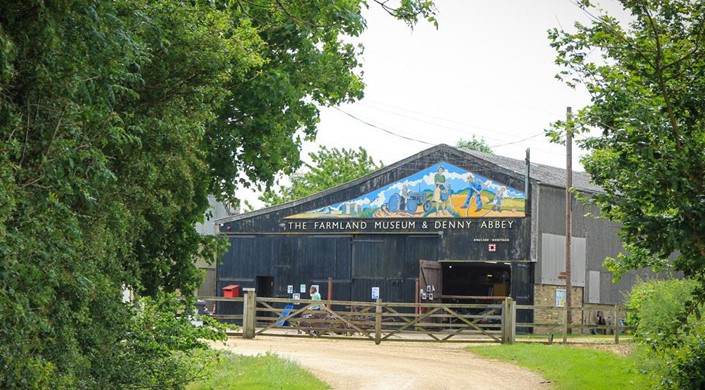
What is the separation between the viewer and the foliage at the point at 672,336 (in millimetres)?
15711

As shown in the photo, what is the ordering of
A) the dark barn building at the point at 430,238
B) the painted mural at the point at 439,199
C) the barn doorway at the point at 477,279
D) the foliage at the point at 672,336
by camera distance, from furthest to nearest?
the barn doorway at the point at 477,279
the painted mural at the point at 439,199
the dark barn building at the point at 430,238
the foliage at the point at 672,336

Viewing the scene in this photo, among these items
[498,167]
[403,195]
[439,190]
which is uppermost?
[498,167]

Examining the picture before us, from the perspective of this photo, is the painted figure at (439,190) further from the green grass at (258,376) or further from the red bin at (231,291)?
the green grass at (258,376)

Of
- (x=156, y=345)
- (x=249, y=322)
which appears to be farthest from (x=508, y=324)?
(x=156, y=345)

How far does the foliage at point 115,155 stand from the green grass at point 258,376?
8.07ft

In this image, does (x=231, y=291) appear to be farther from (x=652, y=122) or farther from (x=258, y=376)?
(x=652, y=122)

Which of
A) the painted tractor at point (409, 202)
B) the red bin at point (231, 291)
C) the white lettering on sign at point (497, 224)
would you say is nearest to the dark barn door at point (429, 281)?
the painted tractor at point (409, 202)

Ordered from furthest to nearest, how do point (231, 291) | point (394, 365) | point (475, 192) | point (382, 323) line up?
point (231, 291) → point (475, 192) → point (382, 323) → point (394, 365)

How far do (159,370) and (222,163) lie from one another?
6.17m

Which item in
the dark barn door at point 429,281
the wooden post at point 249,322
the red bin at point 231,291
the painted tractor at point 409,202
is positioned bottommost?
the wooden post at point 249,322

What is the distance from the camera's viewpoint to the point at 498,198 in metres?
38.3

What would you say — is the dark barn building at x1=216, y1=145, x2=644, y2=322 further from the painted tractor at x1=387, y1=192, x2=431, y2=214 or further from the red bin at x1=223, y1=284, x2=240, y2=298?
the red bin at x1=223, y1=284, x2=240, y2=298

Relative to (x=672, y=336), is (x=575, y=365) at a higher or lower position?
lower

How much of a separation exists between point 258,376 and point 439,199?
22.1m
